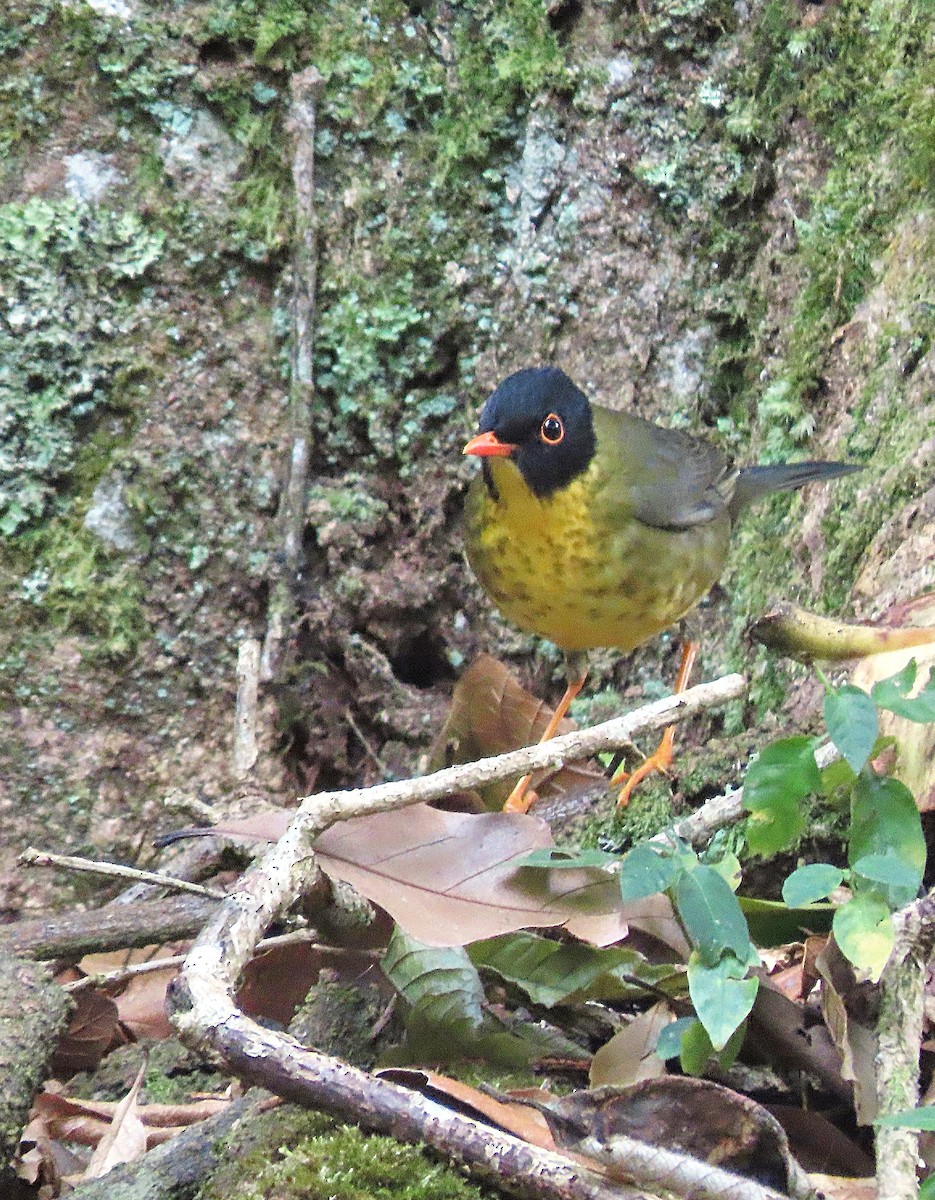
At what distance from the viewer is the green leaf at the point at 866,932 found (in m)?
1.66

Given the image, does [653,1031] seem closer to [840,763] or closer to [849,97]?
[840,763]

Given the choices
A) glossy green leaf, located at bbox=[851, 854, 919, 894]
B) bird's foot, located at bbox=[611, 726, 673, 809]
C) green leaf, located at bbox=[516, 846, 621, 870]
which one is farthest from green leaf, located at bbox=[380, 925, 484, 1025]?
bird's foot, located at bbox=[611, 726, 673, 809]

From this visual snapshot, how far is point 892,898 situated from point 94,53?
3.41m

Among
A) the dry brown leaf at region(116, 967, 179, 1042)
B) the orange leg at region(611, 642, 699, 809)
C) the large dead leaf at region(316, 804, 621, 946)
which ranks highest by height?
the large dead leaf at region(316, 804, 621, 946)

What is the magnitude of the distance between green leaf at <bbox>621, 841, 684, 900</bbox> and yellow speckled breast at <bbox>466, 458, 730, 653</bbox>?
2153mm

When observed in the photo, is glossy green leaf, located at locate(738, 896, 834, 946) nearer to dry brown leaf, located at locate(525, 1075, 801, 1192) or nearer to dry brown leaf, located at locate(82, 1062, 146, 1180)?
dry brown leaf, located at locate(525, 1075, 801, 1192)

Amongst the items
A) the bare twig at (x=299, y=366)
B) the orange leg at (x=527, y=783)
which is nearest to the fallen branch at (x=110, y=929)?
the orange leg at (x=527, y=783)

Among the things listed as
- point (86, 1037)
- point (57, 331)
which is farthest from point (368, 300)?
point (86, 1037)

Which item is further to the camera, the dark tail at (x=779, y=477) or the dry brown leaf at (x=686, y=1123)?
the dark tail at (x=779, y=477)

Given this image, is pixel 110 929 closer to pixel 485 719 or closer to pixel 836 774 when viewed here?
pixel 485 719

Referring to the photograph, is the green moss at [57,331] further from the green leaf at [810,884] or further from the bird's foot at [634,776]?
the green leaf at [810,884]

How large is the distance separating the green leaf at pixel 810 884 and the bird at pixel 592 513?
1.92m

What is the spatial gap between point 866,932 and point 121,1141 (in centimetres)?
123

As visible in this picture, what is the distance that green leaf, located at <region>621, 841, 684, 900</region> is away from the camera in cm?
172
